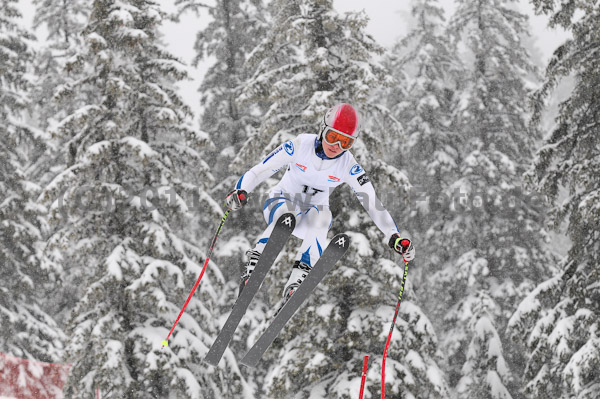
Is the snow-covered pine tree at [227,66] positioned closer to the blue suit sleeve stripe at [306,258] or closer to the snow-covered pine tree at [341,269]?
the snow-covered pine tree at [341,269]

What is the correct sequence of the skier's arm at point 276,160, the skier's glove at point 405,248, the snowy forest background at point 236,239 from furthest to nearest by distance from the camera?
the snowy forest background at point 236,239 → the skier's arm at point 276,160 → the skier's glove at point 405,248

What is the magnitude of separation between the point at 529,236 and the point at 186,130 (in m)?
10.3

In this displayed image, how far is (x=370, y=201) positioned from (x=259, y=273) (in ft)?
4.26

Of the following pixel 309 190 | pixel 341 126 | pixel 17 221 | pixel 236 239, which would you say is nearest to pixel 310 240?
pixel 309 190

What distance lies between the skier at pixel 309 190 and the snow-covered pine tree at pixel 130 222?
549 centimetres

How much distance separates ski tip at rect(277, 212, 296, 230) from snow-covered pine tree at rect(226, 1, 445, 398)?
4.78 m

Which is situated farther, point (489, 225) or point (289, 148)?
point (489, 225)

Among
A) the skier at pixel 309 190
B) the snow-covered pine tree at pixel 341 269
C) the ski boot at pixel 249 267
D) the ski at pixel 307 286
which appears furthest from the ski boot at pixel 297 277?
the snow-covered pine tree at pixel 341 269

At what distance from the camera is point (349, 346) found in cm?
1127

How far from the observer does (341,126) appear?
19.6ft

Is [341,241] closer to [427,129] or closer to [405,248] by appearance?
[405,248]

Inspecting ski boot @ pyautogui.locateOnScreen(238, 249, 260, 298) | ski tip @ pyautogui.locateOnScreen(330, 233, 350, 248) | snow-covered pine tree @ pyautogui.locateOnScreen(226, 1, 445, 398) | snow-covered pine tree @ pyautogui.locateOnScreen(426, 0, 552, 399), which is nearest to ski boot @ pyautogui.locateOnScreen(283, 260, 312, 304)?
ski boot @ pyautogui.locateOnScreen(238, 249, 260, 298)

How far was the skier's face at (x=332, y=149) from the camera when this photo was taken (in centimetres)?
614

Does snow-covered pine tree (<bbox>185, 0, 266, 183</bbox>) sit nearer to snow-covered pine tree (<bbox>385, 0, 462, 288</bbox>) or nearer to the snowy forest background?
the snowy forest background
